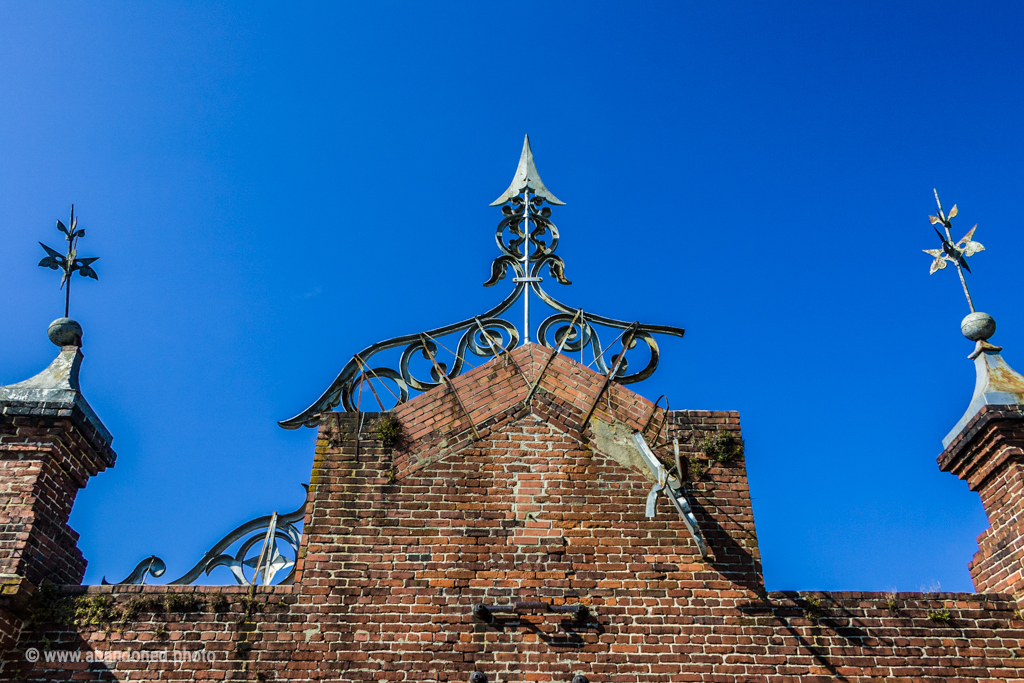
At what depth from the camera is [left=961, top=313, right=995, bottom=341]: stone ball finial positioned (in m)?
A: 9.76

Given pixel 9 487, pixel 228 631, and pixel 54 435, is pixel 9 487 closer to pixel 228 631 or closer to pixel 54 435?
pixel 54 435

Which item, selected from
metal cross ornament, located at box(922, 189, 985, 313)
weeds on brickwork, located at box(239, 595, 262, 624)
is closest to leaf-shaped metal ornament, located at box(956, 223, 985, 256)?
metal cross ornament, located at box(922, 189, 985, 313)

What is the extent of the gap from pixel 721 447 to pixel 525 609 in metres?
2.67

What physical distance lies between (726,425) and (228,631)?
535cm

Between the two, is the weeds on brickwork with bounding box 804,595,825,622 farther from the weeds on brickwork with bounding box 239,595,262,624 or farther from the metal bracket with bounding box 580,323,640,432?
the weeds on brickwork with bounding box 239,595,262,624

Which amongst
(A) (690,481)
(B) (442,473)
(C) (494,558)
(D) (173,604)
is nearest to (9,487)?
(D) (173,604)

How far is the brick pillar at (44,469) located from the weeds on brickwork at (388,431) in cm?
311

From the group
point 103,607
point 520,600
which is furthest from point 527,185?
point 103,607

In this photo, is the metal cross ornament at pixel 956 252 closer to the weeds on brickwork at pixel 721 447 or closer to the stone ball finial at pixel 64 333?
the weeds on brickwork at pixel 721 447

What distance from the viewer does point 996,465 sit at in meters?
8.86

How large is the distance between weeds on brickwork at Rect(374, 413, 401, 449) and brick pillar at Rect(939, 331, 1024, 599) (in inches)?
232

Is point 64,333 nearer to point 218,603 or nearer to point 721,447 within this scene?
point 218,603

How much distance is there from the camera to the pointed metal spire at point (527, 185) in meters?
11.5

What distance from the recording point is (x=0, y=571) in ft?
26.1
